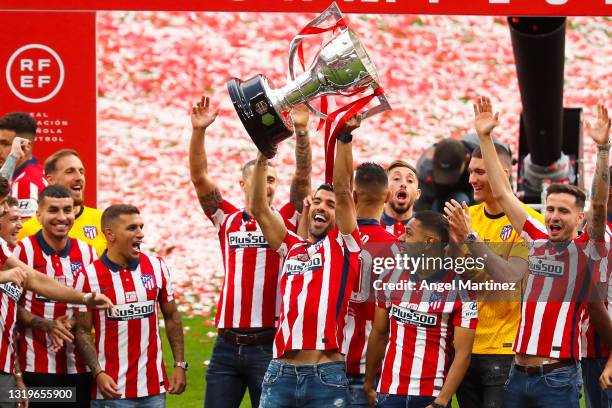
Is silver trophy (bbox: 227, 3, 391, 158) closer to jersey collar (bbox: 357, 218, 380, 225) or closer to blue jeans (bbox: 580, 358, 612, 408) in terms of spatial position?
jersey collar (bbox: 357, 218, 380, 225)

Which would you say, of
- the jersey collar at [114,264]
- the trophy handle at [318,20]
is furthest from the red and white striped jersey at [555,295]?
the jersey collar at [114,264]

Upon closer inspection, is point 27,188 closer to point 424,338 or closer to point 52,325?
point 52,325

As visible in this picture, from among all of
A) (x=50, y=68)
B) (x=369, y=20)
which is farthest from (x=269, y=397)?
(x=369, y=20)

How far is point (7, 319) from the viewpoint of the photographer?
7.03 meters

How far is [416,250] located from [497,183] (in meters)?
0.56

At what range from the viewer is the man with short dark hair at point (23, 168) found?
Answer: 8430 millimetres

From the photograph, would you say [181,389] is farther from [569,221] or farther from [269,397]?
[569,221]

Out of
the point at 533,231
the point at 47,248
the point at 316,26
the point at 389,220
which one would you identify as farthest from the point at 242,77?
the point at 316,26

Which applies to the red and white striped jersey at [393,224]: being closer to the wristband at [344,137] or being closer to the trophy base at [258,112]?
the wristband at [344,137]

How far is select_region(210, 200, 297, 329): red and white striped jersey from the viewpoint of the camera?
7461 millimetres

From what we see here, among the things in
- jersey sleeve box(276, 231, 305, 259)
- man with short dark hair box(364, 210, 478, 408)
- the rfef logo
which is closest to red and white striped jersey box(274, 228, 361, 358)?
jersey sleeve box(276, 231, 305, 259)

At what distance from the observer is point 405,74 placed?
58.4 feet

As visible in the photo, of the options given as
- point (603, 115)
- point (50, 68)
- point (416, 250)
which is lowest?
point (416, 250)

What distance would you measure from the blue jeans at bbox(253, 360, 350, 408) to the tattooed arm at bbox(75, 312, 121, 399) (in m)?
0.99
